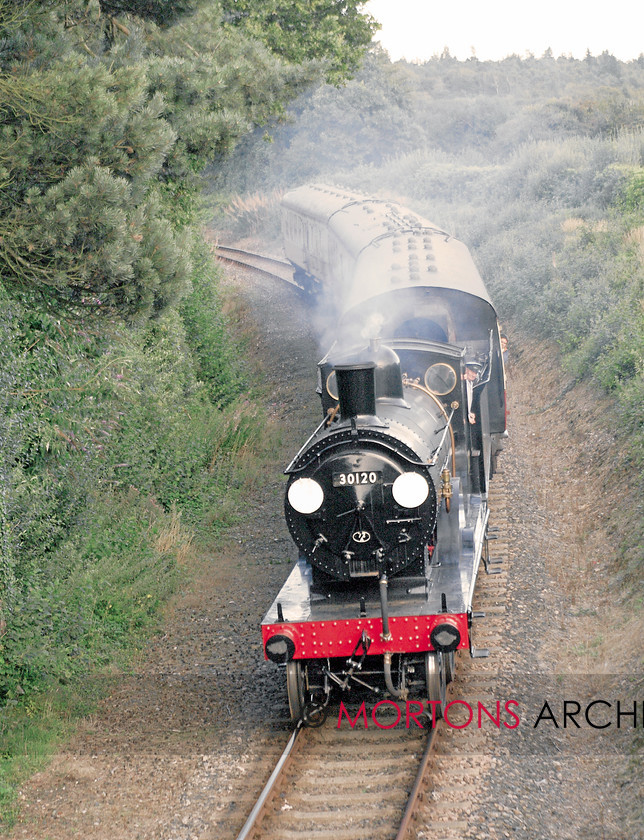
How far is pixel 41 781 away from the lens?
623 centimetres

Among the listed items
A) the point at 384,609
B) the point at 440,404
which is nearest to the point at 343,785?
the point at 384,609

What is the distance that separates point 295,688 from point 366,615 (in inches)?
33.7

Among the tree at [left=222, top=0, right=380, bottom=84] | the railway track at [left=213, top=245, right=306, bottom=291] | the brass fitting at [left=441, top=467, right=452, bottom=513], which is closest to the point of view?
the brass fitting at [left=441, top=467, right=452, bottom=513]

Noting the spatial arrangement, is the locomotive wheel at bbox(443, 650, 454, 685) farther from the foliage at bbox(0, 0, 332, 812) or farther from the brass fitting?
the foliage at bbox(0, 0, 332, 812)

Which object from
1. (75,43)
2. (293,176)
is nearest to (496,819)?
(75,43)

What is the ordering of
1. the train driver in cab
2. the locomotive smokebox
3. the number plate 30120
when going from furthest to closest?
the train driver in cab, the locomotive smokebox, the number plate 30120

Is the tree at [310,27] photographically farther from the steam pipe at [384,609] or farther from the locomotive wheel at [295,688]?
the locomotive wheel at [295,688]

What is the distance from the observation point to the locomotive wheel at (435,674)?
21.4ft

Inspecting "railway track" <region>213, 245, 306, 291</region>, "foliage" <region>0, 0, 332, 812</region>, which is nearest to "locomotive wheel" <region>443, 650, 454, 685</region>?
"foliage" <region>0, 0, 332, 812</region>

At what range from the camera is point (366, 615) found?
6402 millimetres

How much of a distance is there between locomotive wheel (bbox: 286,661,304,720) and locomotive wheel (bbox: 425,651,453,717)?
39.0 inches

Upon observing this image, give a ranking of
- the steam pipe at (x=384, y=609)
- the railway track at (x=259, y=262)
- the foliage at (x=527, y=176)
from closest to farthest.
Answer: the steam pipe at (x=384, y=609), the foliage at (x=527, y=176), the railway track at (x=259, y=262)

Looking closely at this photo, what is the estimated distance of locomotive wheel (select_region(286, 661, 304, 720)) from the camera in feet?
21.6

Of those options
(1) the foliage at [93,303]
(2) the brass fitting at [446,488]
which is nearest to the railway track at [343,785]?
(2) the brass fitting at [446,488]
